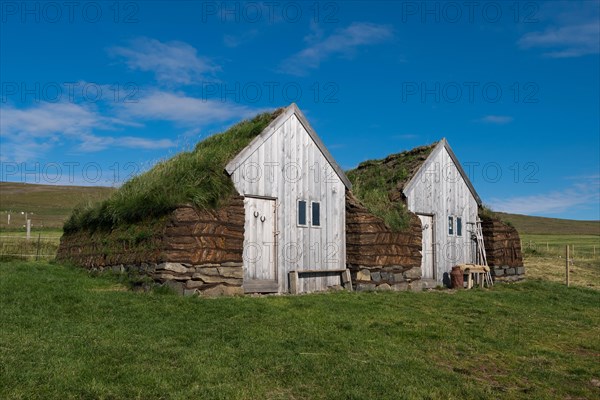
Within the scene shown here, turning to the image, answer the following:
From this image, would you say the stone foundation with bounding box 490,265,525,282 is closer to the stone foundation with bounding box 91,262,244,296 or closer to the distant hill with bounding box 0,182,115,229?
the stone foundation with bounding box 91,262,244,296

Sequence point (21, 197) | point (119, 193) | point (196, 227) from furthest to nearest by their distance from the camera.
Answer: point (21, 197) → point (119, 193) → point (196, 227)

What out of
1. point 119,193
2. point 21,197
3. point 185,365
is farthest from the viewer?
point 21,197

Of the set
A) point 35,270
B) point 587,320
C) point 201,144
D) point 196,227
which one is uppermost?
point 201,144

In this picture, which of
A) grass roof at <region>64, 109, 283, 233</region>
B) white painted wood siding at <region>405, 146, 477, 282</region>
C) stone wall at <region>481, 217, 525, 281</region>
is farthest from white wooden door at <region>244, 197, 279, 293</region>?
stone wall at <region>481, 217, 525, 281</region>

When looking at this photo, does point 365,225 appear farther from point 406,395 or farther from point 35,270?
point 406,395

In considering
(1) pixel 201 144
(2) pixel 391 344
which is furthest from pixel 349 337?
(1) pixel 201 144

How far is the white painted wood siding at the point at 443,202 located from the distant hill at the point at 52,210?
111 feet

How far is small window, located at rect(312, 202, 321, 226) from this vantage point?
707 inches

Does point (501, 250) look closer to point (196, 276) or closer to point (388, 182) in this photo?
point (388, 182)

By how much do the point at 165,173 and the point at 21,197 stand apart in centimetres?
7941

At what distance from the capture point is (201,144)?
65.1 ft

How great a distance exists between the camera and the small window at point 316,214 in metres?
17.9

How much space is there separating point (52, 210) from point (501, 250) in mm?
64004

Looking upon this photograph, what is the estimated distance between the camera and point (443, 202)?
23312 mm
